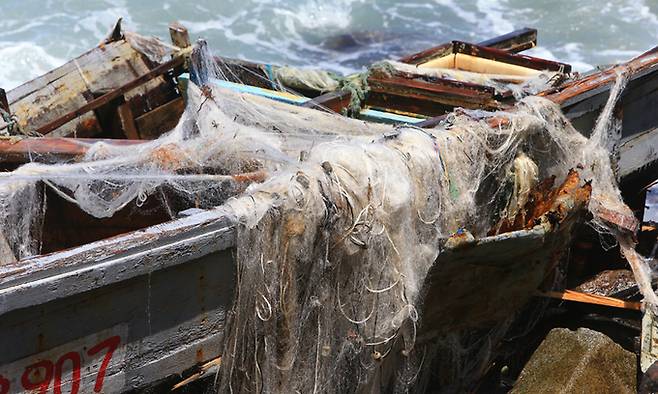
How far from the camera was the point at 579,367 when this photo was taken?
4691 mm

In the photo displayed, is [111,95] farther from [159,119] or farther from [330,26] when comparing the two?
[330,26]

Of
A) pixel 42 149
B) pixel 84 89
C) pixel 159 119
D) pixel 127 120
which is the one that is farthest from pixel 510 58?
pixel 42 149

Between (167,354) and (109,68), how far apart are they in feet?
15.7

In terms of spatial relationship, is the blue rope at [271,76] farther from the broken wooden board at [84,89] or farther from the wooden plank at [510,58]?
the wooden plank at [510,58]

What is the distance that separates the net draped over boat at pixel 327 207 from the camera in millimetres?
3879

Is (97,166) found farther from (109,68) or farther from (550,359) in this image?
(109,68)

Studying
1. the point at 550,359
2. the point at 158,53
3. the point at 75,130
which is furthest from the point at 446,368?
the point at 158,53

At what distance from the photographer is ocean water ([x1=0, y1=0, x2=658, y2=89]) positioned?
17.0 m

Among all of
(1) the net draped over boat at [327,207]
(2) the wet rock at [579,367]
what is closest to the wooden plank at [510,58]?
(1) the net draped over boat at [327,207]

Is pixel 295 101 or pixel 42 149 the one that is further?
pixel 295 101

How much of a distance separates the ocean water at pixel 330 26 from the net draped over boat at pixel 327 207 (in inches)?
444

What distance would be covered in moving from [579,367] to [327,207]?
196cm

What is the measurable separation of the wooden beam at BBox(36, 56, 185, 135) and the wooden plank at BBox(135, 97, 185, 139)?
36 cm

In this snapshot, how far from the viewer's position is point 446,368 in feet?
16.5
